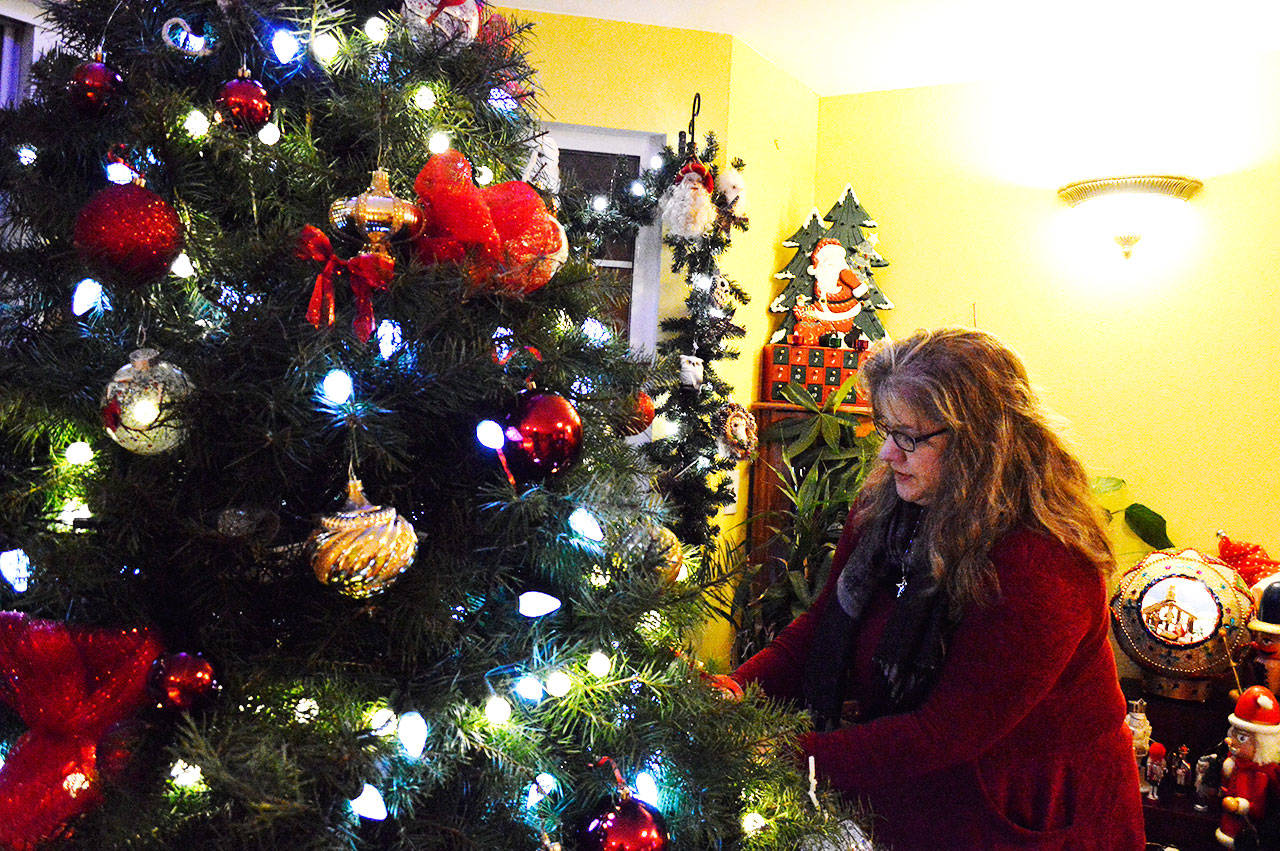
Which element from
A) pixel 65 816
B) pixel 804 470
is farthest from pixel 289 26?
pixel 804 470

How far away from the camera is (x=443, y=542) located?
954mm

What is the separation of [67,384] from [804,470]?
2890 millimetres

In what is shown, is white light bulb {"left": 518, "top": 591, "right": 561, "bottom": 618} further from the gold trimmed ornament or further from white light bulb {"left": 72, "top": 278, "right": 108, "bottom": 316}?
white light bulb {"left": 72, "top": 278, "right": 108, "bottom": 316}

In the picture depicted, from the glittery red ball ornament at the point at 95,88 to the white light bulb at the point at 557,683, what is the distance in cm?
77

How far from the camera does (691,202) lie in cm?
319

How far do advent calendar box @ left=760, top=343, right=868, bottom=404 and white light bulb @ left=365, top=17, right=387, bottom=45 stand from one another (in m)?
2.70

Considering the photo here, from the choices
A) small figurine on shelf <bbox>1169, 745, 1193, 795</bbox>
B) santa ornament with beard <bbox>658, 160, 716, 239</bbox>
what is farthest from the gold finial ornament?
small figurine on shelf <bbox>1169, 745, 1193, 795</bbox>

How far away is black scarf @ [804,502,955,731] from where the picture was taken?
57.8 inches

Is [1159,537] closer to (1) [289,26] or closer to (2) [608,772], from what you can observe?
(2) [608,772]

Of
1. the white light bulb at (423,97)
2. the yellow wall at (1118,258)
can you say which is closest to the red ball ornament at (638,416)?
the white light bulb at (423,97)

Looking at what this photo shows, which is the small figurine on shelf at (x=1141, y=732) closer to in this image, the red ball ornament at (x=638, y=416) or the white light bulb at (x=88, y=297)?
the red ball ornament at (x=638, y=416)

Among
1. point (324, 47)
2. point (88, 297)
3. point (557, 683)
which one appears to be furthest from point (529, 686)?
point (324, 47)

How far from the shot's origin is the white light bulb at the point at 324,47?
3.45ft

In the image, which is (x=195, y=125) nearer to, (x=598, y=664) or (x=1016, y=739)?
(x=598, y=664)
